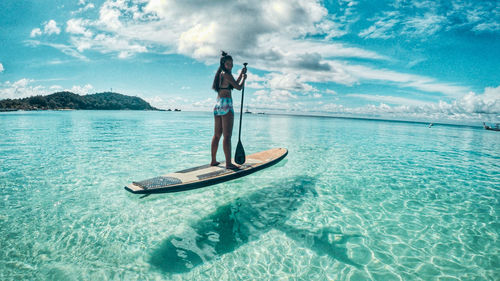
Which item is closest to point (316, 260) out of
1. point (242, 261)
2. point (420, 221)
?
point (242, 261)

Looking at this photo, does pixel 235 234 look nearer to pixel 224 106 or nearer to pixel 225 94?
pixel 224 106

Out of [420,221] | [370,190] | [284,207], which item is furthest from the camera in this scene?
[370,190]

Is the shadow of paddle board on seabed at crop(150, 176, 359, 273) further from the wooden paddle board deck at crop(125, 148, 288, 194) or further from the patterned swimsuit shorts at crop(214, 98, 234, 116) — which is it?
the patterned swimsuit shorts at crop(214, 98, 234, 116)

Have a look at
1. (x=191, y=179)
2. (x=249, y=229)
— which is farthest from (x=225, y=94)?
(x=249, y=229)

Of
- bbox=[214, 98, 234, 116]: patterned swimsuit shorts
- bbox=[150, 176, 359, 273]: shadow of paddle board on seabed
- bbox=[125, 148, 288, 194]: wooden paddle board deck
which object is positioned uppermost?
bbox=[214, 98, 234, 116]: patterned swimsuit shorts

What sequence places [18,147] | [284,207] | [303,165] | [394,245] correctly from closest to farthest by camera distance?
[394,245]
[284,207]
[303,165]
[18,147]

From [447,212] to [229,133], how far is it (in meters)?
6.69

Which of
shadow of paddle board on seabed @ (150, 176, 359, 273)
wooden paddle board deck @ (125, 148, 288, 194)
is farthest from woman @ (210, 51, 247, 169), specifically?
shadow of paddle board on seabed @ (150, 176, 359, 273)

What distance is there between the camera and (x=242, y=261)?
13.2 ft

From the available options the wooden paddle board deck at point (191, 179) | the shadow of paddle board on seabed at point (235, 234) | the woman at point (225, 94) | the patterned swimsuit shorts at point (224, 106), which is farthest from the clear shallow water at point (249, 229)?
the patterned swimsuit shorts at point (224, 106)

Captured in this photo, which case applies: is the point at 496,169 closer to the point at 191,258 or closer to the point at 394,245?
the point at 394,245

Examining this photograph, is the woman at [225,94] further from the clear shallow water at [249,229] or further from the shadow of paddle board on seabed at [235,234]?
the clear shallow water at [249,229]

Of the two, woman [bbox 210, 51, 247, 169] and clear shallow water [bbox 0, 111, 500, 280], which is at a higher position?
woman [bbox 210, 51, 247, 169]

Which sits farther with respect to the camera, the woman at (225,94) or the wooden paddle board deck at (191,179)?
the woman at (225,94)
